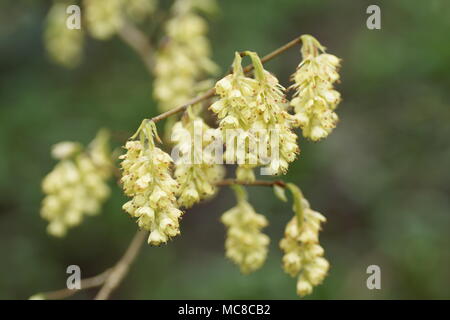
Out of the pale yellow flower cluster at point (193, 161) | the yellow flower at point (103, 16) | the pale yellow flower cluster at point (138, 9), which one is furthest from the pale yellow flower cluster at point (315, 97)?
the pale yellow flower cluster at point (138, 9)

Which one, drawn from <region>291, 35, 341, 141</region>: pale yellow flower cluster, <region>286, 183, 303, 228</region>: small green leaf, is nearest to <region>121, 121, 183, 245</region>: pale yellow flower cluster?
<region>291, 35, 341, 141</region>: pale yellow flower cluster

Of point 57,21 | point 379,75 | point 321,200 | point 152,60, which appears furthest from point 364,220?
point 57,21

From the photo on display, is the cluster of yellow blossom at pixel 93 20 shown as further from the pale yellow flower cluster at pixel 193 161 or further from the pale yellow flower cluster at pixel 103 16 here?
the pale yellow flower cluster at pixel 193 161

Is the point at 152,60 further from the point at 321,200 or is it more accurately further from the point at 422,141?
the point at 321,200

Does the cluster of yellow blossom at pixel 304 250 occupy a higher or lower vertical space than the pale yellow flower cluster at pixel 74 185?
lower
